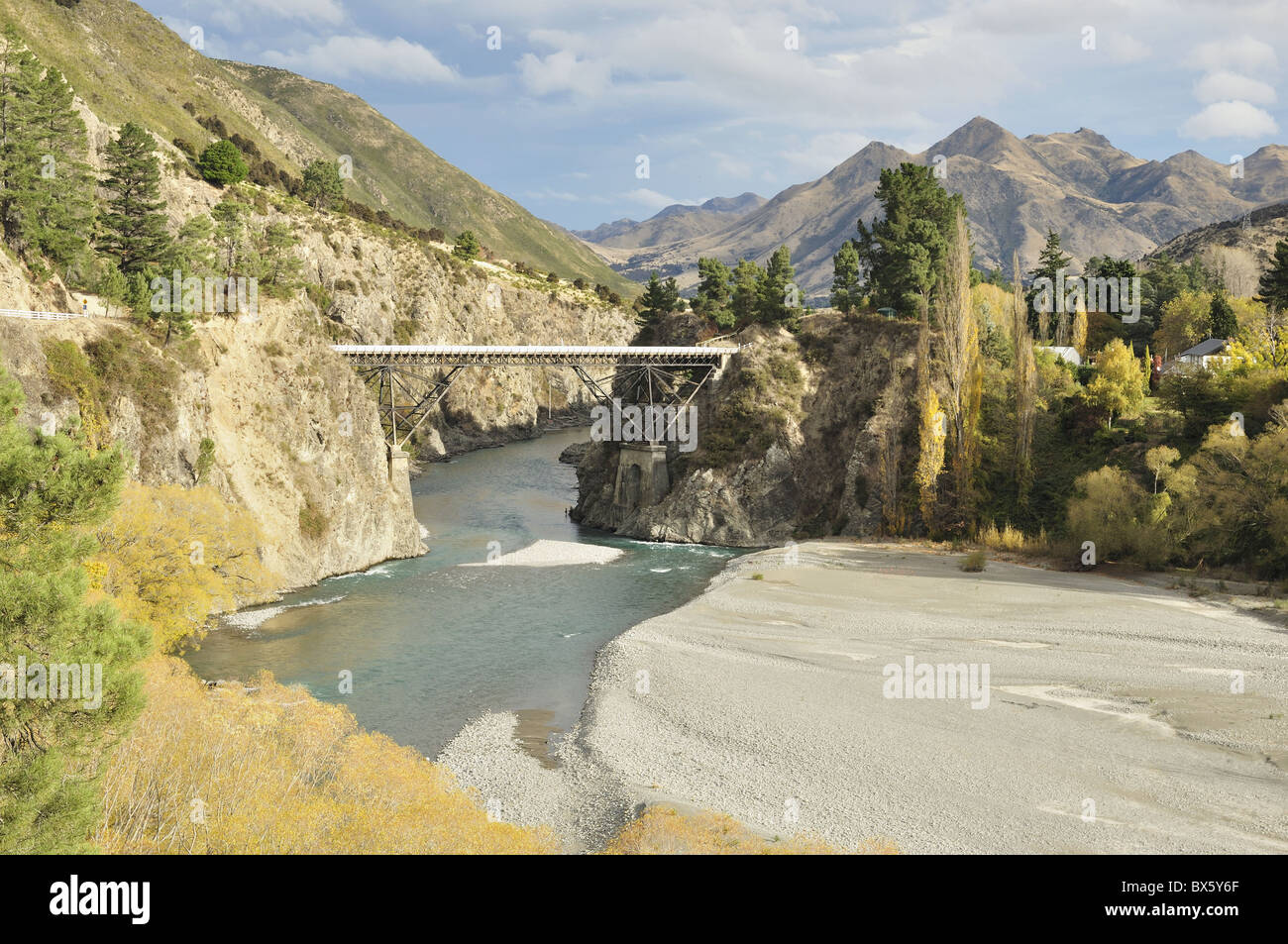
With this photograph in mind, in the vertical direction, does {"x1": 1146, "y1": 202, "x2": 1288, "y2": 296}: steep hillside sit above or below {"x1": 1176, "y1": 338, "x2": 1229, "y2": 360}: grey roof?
above

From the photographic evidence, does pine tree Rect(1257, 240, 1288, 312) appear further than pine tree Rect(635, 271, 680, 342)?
No

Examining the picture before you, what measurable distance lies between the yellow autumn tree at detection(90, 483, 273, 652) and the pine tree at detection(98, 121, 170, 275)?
21759 mm

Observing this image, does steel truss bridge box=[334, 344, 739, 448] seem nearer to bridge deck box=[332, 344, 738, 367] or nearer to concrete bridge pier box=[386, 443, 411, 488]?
bridge deck box=[332, 344, 738, 367]

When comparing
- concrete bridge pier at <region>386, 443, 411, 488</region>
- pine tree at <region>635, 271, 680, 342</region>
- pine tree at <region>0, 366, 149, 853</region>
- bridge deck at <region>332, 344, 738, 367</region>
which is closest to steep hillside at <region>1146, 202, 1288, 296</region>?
pine tree at <region>635, 271, 680, 342</region>

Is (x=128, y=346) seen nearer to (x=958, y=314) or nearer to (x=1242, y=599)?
(x=958, y=314)

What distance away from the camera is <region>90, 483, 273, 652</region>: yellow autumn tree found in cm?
3169

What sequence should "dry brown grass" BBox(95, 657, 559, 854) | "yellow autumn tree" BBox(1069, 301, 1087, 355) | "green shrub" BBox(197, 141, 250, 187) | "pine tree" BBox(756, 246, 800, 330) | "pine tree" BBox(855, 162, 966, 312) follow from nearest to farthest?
"dry brown grass" BBox(95, 657, 559, 854) → "pine tree" BBox(855, 162, 966, 312) → "pine tree" BBox(756, 246, 800, 330) → "yellow autumn tree" BBox(1069, 301, 1087, 355) → "green shrub" BBox(197, 141, 250, 187)

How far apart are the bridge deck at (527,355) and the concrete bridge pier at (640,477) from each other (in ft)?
24.4

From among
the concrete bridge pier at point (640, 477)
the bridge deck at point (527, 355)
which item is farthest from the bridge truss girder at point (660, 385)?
the concrete bridge pier at point (640, 477)

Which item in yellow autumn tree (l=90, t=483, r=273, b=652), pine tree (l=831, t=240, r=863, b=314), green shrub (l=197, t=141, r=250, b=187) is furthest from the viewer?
green shrub (l=197, t=141, r=250, b=187)

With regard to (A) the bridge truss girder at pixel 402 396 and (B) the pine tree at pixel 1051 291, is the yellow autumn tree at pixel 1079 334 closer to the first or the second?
(B) the pine tree at pixel 1051 291

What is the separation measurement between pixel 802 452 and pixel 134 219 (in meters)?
47.7

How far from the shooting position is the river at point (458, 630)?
Answer: 34.1m
